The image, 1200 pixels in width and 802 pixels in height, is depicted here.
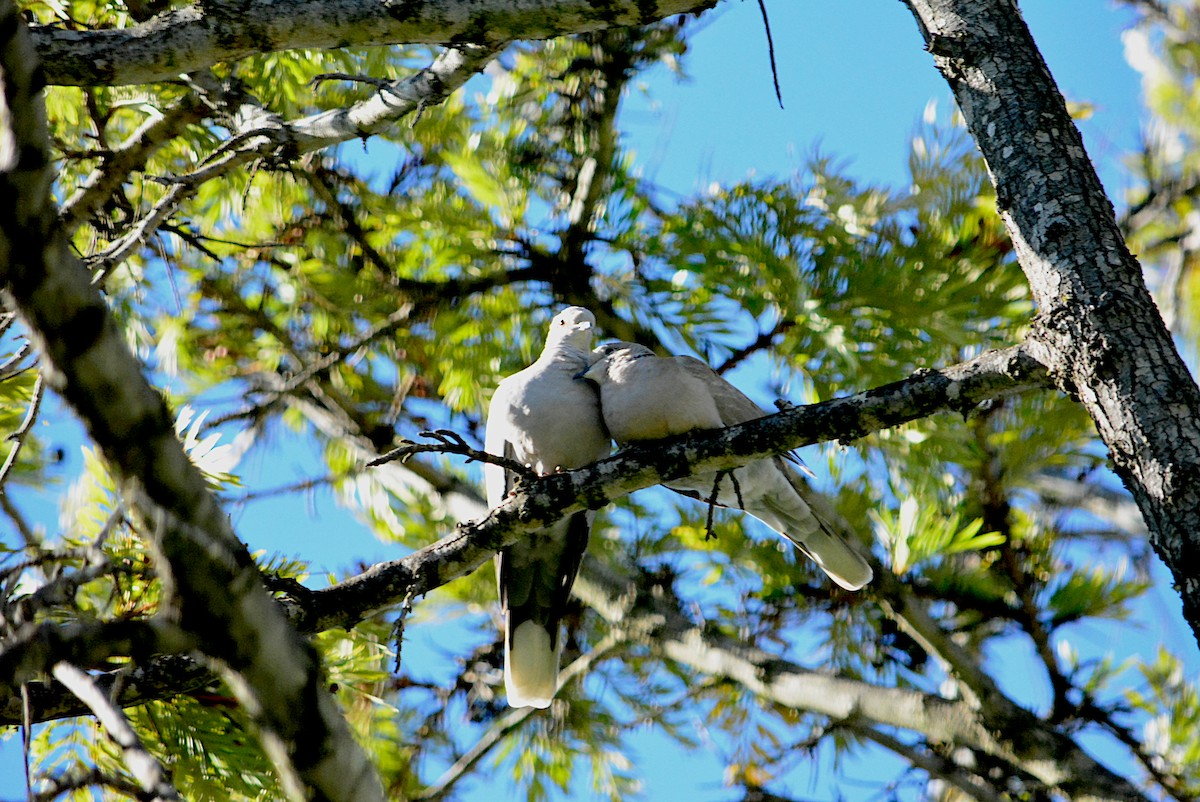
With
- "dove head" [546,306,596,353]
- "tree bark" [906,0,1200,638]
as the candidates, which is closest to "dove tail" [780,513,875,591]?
"dove head" [546,306,596,353]

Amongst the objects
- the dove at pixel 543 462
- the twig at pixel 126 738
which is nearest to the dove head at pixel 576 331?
the dove at pixel 543 462

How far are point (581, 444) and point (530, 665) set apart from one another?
0.65 m

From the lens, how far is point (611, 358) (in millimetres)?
2732

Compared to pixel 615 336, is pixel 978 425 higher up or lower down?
lower down

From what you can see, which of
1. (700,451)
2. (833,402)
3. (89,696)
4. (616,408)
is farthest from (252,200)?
(89,696)

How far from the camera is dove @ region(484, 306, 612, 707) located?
107 inches

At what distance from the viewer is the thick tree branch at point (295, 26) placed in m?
1.89

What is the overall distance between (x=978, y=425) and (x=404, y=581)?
159 centimetres

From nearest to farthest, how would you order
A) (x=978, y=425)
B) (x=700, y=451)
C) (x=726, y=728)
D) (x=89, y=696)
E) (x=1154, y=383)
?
(x=89, y=696)
(x=1154, y=383)
(x=700, y=451)
(x=978, y=425)
(x=726, y=728)

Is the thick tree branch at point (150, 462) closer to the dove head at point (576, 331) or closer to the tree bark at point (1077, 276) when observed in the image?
the tree bark at point (1077, 276)

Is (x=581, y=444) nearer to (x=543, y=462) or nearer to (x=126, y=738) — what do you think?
(x=543, y=462)

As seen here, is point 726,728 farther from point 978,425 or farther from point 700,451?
point 700,451

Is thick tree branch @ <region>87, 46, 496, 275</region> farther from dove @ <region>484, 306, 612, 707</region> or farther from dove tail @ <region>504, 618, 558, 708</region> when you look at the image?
dove tail @ <region>504, 618, 558, 708</region>

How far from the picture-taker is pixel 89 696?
3.67ft
